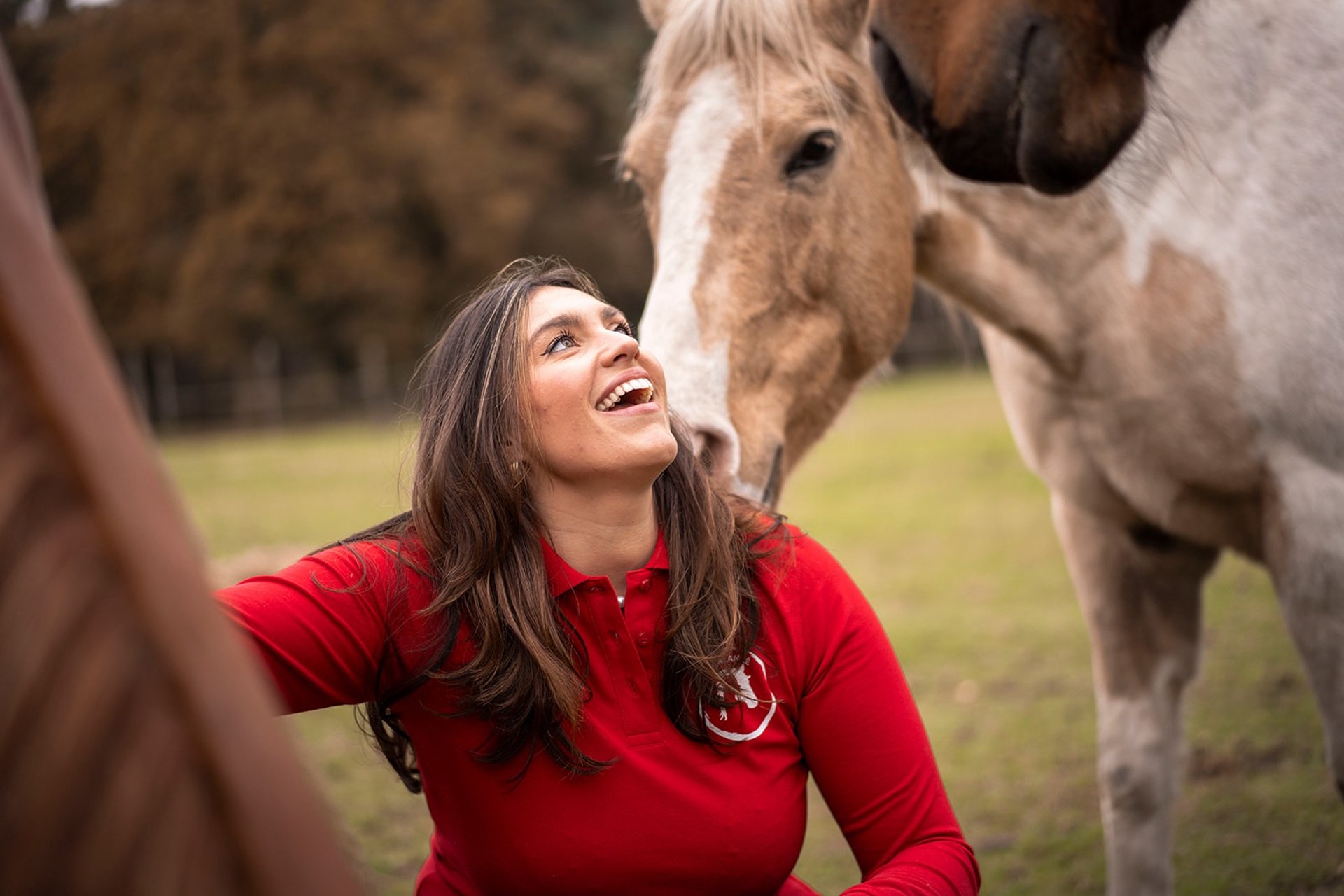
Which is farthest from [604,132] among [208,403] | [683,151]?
[683,151]

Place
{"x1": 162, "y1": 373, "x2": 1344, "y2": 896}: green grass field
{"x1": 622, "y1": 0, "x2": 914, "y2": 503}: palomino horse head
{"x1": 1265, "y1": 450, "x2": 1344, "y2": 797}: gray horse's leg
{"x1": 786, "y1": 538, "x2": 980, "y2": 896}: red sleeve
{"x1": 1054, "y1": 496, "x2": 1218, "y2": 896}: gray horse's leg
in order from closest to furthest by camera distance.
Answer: {"x1": 786, "y1": 538, "x2": 980, "y2": 896}: red sleeve
{"x1": 1265, "y1": 450, "x2": 1344, "y2": 797}: gray horse's leg
{"x1": 622, "y1": 0, "x2": 914, "y2": 503}: palomino horse head
{"x1": 1054, "y1": 496, "x2": 1218, "y2": 896}: gray horse's leg
{"x1": 162, "y1": 373, "x2": 1344, "y2": 896}: green grass field

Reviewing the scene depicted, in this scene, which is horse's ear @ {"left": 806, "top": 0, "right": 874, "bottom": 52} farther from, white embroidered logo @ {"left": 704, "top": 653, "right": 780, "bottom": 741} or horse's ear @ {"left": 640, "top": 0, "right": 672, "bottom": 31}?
white embroidered logo @ {"left": 704, "top": 653, "right": 780, "bottom": 741}

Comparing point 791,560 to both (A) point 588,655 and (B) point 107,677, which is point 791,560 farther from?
(B) point 107,677

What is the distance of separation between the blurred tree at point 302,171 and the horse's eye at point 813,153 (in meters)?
18.4

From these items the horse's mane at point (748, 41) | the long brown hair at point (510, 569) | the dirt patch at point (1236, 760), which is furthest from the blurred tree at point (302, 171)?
the long brown hair at point (510, 569)

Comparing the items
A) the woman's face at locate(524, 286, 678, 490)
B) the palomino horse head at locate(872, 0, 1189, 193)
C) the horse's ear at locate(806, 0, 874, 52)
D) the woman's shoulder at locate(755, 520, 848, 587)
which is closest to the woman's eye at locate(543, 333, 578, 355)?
the woman's face at locate(524, 286, 678, 490)

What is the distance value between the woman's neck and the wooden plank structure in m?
1.15

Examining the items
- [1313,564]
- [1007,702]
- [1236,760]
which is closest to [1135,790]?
[1313,564]

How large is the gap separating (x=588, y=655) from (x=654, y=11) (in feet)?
5.75

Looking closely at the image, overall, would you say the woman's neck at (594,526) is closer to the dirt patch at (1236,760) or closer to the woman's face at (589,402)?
the woman's face at (589,402)

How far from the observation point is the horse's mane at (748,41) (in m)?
2.12

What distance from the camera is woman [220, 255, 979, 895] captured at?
1.42 metres

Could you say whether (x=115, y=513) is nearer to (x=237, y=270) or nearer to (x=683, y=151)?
(x=683, y=151)

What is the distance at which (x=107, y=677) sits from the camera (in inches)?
16.4
